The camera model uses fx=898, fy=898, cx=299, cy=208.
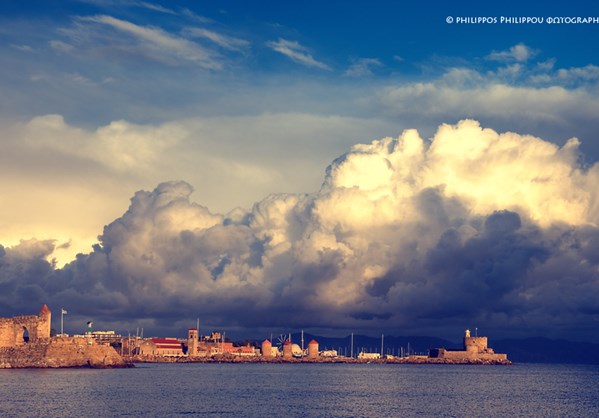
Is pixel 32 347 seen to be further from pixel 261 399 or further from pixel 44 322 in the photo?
pixel 261 399

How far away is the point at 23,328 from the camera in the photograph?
188875 millimetres

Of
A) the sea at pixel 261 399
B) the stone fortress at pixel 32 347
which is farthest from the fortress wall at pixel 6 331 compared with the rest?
the sea at pixel 261 399

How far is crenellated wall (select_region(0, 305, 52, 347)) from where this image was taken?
185125 mm

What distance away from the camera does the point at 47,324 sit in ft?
607

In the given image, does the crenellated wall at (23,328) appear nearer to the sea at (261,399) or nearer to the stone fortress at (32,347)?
the stone fortress at (32,347)

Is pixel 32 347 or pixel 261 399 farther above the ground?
pixel 32 347

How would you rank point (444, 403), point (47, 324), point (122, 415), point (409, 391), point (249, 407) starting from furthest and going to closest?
point (47, 324) → point (409, 391) → point (444, 403) → point (249, 407) → point (122, 415)

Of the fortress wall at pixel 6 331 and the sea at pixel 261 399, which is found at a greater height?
the fortress wall at pixel 6 331

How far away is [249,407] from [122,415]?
19293 millimetres

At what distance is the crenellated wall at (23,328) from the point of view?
7288 inches

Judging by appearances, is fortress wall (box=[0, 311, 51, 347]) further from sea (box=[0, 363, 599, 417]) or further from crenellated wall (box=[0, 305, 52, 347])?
sea (box=[0, 363, 599, 417])

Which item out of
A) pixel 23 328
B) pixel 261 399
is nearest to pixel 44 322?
pixel 23 328

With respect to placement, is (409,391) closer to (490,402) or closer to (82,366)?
(490,402)

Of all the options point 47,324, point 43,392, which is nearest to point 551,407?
point 43,392
